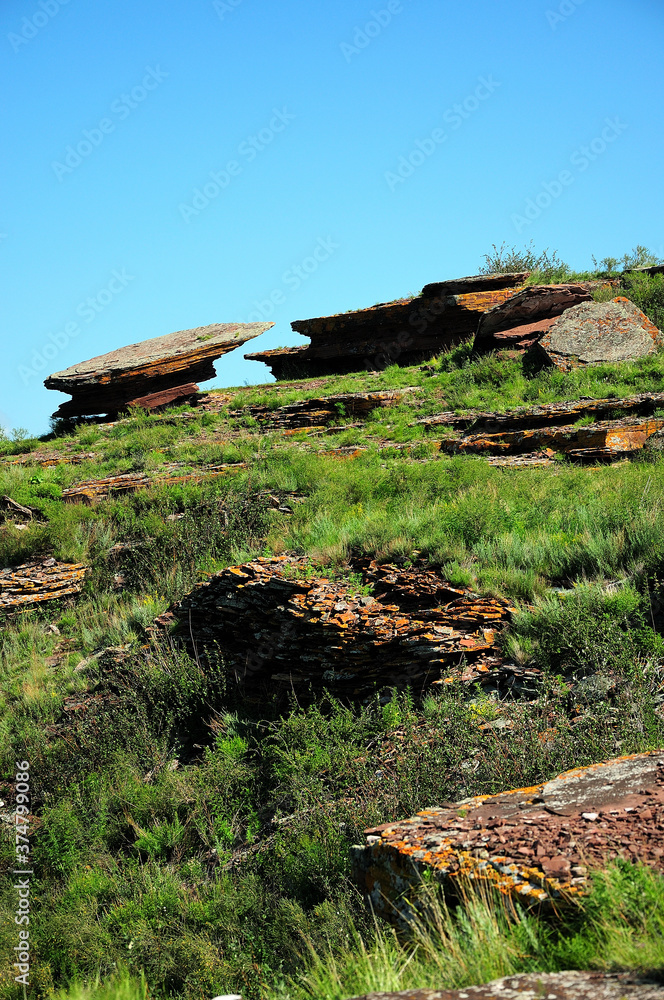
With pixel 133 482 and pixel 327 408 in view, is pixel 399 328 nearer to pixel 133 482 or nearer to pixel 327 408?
pixel 327 408

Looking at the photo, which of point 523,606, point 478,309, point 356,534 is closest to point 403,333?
point 478,309

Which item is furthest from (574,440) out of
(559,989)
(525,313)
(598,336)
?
(559,989)

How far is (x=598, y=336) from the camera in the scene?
1580cm

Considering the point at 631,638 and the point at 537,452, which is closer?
the point at 631,638

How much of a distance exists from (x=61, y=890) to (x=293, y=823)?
223cm

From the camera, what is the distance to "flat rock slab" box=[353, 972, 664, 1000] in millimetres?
2166

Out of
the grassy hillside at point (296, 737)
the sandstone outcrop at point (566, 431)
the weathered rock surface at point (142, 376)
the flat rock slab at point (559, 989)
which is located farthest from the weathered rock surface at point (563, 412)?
the flat rock slab at point (559, 989)

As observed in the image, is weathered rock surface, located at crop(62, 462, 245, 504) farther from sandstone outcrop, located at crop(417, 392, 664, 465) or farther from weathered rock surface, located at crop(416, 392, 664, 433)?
weathered rock surface, located at crop(416, 392, 664, 433)

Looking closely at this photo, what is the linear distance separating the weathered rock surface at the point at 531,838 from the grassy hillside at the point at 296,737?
0.15 m

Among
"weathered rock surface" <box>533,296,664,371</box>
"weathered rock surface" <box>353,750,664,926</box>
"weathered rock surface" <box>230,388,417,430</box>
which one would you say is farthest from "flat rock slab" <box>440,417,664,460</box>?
"weathered rock surface" <box>353,750,664,926</box>

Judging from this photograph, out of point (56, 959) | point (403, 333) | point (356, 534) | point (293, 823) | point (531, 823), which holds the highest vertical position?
point (403, 333)

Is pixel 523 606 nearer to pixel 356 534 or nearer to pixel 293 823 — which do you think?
pixel 356 534

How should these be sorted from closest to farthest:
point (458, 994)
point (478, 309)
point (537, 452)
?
point (458, 994) < point (537, 452) < point (478, 309)

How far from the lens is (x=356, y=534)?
8.22 metres
